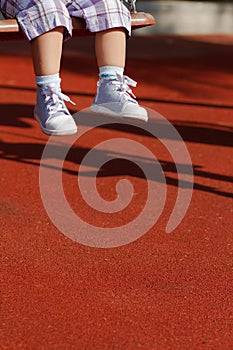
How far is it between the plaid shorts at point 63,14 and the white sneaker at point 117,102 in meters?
0.24

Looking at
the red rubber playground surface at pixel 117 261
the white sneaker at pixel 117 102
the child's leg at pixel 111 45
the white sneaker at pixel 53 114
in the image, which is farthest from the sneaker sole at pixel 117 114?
the red rubber playground surface at pixel 117 261

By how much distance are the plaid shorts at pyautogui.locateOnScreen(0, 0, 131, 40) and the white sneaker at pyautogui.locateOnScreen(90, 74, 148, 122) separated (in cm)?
24

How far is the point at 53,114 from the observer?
371 centimetres

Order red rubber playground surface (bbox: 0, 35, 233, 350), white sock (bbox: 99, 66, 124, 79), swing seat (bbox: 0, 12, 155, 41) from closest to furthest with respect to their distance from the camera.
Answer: red rubber playground surface (bbox: 0, 35, 233, 350) < swing seat (bbox: 0, 12, 155, 41) < white sock (bbox: 99, 66, 124, 79)

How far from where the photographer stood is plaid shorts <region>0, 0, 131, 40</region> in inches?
143

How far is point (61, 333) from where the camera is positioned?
3082mm

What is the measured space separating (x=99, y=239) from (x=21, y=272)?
0.61 metres

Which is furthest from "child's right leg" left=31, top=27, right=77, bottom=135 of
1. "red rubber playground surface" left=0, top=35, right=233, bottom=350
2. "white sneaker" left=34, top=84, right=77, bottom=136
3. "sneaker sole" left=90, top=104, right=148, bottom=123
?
"red rubber playground surface" left=0, top=35, right=233, bottom=350

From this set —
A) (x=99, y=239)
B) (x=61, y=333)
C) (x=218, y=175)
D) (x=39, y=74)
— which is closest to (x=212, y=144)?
(x=218, y=175)

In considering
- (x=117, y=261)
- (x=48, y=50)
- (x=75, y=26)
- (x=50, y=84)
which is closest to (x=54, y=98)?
(x=50, y=84)

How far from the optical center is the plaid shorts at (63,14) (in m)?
3.63

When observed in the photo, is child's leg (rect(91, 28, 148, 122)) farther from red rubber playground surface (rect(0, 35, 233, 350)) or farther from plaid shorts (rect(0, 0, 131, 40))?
red rubber playground surface (rect(0, 35, 233, 350))

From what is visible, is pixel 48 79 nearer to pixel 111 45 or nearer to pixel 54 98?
pixel 54 98

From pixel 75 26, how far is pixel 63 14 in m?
0.13
